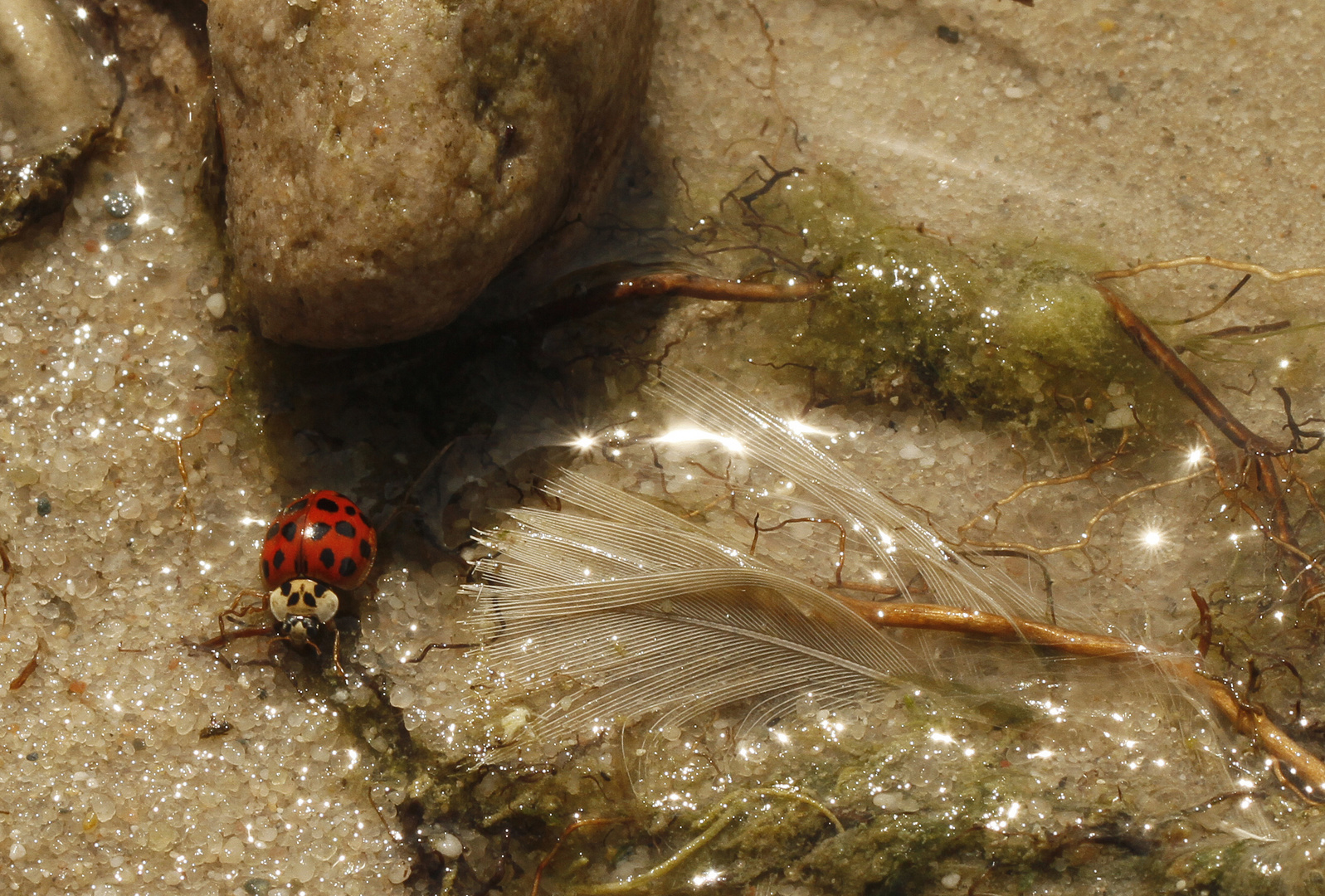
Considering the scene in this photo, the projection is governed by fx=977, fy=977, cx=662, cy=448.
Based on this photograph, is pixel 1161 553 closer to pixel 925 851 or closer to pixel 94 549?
pixel 925 851

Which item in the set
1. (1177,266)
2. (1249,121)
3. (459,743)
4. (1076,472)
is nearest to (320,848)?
(459,743)

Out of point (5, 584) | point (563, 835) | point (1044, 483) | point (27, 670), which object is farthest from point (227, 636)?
point (1044, 483)

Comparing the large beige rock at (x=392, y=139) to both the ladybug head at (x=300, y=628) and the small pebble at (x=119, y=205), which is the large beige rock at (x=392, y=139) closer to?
the small pebble at (x=119, y=205)

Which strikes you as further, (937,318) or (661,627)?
(937,318)

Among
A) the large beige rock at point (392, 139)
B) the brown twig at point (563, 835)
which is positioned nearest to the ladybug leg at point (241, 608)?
the large beige rock at point (392, 139)

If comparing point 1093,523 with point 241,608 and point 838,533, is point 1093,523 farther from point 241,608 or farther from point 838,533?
point 241,608

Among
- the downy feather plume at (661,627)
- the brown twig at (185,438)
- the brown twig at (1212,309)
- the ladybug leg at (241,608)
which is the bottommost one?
the downy feather plume at (661,627)
